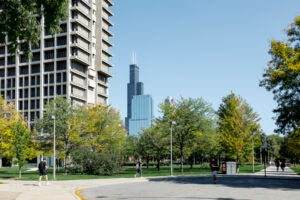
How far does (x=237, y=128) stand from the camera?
46594mm

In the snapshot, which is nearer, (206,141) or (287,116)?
(287,116)

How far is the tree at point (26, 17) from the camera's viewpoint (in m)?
12.7

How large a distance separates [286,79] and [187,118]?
23.5m

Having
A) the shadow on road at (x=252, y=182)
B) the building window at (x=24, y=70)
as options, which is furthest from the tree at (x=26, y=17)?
the building window at (x=24, y=70)

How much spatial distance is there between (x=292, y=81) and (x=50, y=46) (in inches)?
2981

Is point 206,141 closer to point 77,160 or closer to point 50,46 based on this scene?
point 77,160

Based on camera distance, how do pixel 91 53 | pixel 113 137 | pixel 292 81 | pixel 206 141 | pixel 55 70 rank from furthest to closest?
1. pixel 91 53
2. pixel 55 70
3. pixel 113 137
4. pixel 206 141
5. pixel 292 81

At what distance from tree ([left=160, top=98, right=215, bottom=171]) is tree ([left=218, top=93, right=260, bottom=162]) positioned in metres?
2.67

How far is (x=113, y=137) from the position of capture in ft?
181

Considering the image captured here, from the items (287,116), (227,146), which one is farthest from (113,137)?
(287,116)

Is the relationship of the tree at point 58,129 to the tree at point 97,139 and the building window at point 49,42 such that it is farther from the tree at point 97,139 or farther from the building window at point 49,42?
the building window at point 49,42

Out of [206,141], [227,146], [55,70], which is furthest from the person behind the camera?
[55,70]

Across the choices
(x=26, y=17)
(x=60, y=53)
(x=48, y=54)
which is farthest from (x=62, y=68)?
(x=26, y=17)

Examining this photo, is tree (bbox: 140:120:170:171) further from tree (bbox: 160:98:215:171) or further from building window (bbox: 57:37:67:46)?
building window (bbox: 57:37:67:46)
